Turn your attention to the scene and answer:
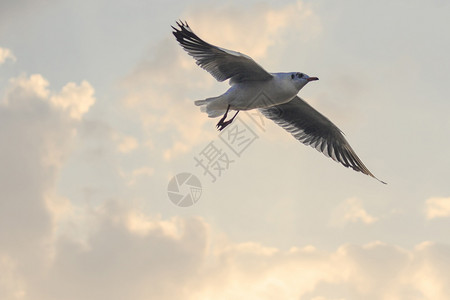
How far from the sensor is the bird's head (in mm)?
15727

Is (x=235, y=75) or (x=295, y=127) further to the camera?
(x=295, y=127)

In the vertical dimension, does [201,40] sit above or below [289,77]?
above

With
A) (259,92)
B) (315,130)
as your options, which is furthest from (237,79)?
(315,130)

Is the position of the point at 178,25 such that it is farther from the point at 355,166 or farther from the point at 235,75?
the point at 355,166

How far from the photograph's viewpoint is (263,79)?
15852 millimetres

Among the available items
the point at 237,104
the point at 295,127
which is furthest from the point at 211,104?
the point at 295,127

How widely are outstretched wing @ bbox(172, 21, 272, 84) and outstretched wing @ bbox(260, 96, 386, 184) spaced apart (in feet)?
7.90

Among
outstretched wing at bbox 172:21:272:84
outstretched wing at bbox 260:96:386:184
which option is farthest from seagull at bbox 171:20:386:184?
outstretched wing at bbox 260:96:386:184

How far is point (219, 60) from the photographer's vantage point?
617 inches

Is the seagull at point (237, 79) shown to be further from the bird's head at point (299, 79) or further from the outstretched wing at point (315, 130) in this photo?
the outstretched wing at point (315, 130)

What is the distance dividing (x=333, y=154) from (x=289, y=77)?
13.3 feet

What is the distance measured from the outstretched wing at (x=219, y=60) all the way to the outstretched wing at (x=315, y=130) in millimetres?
2407

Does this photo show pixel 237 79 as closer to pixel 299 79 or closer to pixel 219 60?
pixel 219 60

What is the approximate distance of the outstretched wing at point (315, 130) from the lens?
715 inches
